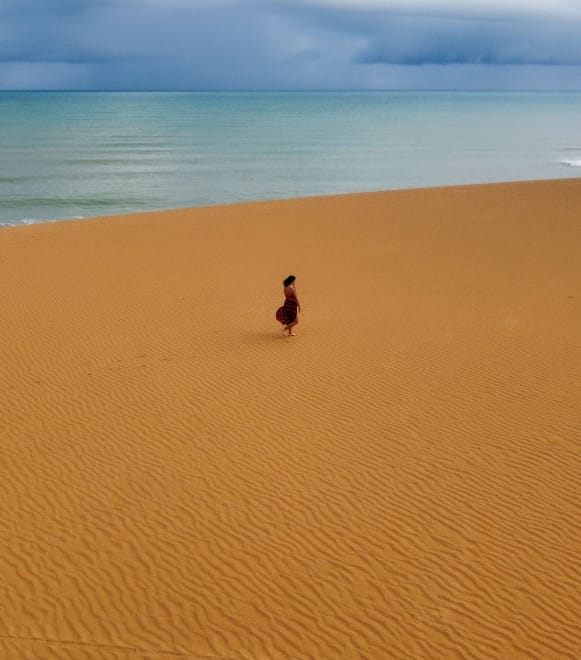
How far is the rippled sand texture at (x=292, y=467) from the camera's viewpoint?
594 centimetres

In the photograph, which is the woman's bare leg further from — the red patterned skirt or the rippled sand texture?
the rippled sand texture

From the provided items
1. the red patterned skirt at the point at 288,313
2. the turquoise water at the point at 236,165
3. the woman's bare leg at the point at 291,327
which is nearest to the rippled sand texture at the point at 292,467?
the woman's bare leg at the point at 291,327

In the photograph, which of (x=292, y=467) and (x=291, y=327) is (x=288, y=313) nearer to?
(x=291, y=327)

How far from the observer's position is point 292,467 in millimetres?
8453

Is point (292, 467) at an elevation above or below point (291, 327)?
below

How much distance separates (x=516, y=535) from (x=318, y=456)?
8.56 feet

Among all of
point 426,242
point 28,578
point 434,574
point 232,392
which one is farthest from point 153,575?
point 426,242

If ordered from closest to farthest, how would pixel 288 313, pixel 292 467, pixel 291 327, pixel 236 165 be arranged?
pixel 292 467
pixel 288 313
pixel 291 327
pixel 236 165

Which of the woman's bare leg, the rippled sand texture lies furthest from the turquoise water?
the woman's bare leg

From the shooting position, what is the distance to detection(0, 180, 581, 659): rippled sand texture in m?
5.94

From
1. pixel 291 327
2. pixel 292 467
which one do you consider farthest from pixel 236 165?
pixel 292 467

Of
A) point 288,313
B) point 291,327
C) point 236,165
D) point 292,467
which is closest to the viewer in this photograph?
point 292,467

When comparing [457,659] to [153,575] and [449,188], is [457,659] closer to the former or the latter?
[153,575]

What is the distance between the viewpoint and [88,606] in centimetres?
612
